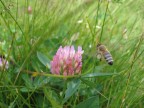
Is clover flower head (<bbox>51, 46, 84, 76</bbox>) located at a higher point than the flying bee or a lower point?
higher

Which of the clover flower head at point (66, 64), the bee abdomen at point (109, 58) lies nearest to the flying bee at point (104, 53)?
the bee abdomen at point (109, 58)

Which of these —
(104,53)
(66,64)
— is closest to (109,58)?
(104,53)

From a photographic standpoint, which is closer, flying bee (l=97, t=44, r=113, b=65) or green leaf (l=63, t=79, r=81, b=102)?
green leaf (l=63, t=79, r=81, b=102)

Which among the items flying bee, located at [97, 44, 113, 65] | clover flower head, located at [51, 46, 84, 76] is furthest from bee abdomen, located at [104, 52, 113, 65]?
→ clover flower head, located at [51, 46, 84, 76]

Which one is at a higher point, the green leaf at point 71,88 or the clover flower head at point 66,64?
the clover flower head at point 66,64

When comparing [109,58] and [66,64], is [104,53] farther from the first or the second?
[66,64]

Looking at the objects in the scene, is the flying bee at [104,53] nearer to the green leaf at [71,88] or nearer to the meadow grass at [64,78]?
the meadow grass at [64,78]

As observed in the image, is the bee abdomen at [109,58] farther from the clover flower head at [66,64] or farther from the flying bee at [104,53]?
the clover flower head at [66,64]

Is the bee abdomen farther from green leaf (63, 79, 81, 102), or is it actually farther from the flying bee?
green leaf (63, 79, 81, 102)

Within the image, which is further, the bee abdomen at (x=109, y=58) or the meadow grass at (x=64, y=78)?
the bee abdomen at (x=109, y=58)
